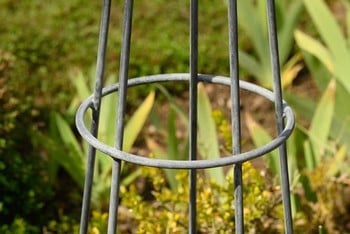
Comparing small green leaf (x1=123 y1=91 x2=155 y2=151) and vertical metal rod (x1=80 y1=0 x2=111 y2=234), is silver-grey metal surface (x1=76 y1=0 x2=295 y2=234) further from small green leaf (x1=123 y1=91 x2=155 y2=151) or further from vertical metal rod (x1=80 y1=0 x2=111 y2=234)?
small green leaf (x1=123 y1=91 x2=155 y2=151)

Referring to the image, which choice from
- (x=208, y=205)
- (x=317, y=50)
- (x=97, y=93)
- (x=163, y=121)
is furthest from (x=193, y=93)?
(x=163, y=121)

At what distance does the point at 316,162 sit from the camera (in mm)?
2635

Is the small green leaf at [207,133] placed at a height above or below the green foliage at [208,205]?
above

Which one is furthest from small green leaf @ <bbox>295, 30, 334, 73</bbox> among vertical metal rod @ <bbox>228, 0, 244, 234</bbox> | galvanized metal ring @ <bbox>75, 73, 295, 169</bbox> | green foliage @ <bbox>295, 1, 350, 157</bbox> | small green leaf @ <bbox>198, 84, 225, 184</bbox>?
vertical metal rod @ <bbox>228, 0, 244, 234</bbox>

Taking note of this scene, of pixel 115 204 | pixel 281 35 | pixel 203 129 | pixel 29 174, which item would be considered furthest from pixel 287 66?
pixel 115 204

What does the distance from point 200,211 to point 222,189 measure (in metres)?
0.08

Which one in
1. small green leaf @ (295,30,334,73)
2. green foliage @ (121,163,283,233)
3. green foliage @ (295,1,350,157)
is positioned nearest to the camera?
green foliage @ (121,163,283,233)

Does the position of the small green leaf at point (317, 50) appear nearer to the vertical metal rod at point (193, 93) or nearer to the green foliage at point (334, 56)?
the green foliage at point (334, 56)

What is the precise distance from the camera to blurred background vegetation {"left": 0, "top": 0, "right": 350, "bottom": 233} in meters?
2.39

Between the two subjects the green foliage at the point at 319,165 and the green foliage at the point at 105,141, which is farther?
the green foliage at the point at 105,141

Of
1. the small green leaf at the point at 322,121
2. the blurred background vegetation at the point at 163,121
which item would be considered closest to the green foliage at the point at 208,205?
the blurred background vegetation at the point at 163,121

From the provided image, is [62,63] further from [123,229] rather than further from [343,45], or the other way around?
[343,45]

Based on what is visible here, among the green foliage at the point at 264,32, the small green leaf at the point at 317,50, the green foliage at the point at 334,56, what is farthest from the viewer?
the green foliage at the point at 264,32

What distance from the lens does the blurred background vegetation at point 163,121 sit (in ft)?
7.84
